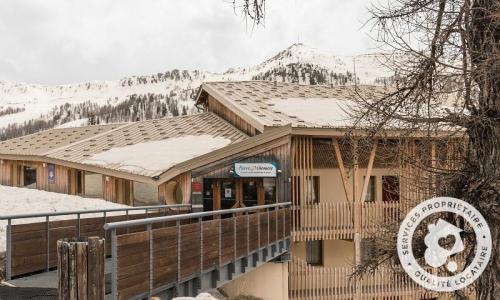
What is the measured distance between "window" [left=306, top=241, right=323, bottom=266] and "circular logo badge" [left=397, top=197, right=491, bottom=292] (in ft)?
42.6

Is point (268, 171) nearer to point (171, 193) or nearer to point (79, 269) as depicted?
point (171, 193)

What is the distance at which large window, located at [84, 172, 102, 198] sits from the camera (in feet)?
87.0

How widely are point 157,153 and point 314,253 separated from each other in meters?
7.74

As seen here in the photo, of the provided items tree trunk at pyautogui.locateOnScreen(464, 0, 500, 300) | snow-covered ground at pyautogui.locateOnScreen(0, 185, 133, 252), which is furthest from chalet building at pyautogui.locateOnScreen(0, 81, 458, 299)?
tree trunk at pyautogui.locateOnScreen(464, 0, 500, 300)

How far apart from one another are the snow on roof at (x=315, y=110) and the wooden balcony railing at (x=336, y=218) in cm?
287

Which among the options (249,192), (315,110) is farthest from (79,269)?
(315,110)

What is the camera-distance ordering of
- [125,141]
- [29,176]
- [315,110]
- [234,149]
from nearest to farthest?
[234,149] → [315,110] → [125,141] → [29,176]

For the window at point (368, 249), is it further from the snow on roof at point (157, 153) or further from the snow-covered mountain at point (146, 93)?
the snow-covered mountain at point (146, 93)

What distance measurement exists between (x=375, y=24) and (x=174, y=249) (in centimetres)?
450

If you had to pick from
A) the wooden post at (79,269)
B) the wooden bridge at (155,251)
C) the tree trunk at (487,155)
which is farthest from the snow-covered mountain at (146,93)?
the wooden post at (79,269)

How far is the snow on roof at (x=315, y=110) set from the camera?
18.8 metres

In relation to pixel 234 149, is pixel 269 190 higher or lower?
lower

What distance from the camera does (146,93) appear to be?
516 feet

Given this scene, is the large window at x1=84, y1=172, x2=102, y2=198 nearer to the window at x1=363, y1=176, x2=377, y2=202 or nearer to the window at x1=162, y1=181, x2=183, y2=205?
the window at x1=162, y1=181, x2=183, y2=205
